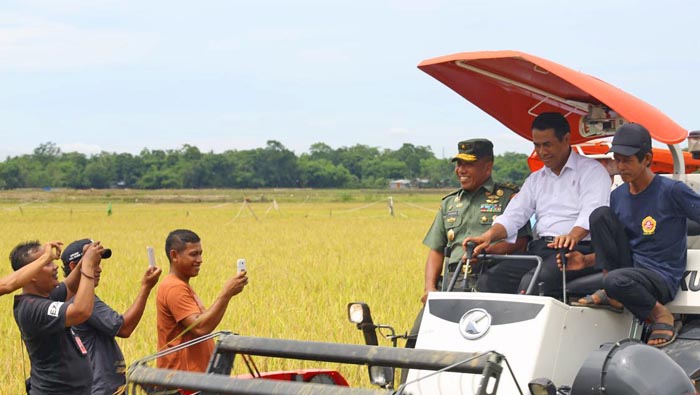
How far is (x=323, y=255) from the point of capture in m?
20.4

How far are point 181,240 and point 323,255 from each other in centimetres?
1457

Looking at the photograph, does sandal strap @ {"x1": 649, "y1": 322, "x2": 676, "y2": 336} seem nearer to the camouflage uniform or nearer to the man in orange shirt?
the camouflage uniform

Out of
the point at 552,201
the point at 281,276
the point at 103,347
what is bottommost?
the point at 281,276

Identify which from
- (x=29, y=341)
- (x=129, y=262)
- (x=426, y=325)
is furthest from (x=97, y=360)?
(x=129, y=262)

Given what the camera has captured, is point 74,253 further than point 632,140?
Yes

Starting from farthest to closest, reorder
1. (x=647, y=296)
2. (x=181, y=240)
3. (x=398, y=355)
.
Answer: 1. (x=181, y=240)
2. (x=647, y=296)
3. (x=398, y=355)

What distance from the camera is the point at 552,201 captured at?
5773mm

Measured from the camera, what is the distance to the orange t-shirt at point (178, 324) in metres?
5.67

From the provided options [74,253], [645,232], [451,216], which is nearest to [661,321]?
[645,232]

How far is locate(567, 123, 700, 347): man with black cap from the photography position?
5.04 m

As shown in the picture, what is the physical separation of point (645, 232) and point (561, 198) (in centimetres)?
70

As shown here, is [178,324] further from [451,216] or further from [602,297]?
[602,297]

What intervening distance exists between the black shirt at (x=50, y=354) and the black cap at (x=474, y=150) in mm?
2704

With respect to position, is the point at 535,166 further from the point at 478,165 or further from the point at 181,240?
the point at 181,240
